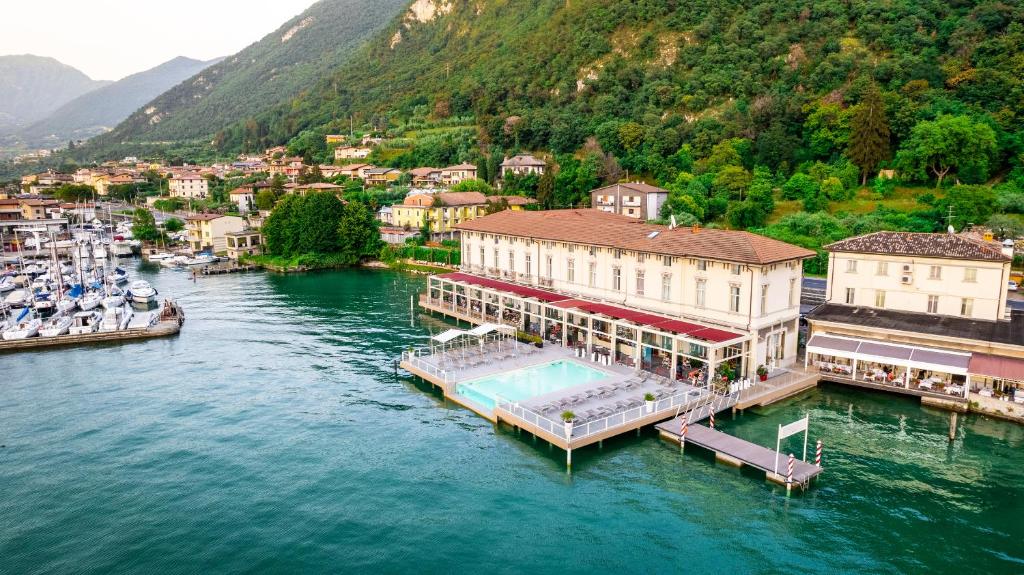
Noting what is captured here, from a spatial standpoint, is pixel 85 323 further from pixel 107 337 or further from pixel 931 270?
pixel 931 270

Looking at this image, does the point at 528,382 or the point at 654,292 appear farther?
the point at 654,292

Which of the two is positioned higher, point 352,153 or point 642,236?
point 352,153

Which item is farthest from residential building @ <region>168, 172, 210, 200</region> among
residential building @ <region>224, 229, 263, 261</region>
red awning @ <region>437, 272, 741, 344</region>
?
red awning @ <region>437, 272, 741, 344</region>

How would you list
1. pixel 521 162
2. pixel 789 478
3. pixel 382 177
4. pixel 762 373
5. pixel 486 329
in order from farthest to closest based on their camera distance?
1. pixel 382 177
2. pixel 521 162
3. pixel 486 329
4. pixel 762 373
5. pixel 789 478

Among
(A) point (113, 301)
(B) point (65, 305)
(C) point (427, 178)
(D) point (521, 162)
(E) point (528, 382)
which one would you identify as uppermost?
(D) point (521, 162)

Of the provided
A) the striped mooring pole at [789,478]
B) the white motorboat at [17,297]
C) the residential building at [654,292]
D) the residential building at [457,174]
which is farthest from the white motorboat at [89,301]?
the residential building at [457,174]

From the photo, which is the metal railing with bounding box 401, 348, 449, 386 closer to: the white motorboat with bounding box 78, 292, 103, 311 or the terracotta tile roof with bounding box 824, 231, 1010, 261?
the terracotta tile roof with bounding box 824, 231, 1010, 261

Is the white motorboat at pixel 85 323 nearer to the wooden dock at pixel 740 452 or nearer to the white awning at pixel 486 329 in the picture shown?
the white awning at pixel 486 329

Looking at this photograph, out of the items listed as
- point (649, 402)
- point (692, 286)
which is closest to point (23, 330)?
point (649, 402)

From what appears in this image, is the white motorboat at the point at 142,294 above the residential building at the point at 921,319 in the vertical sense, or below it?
below
